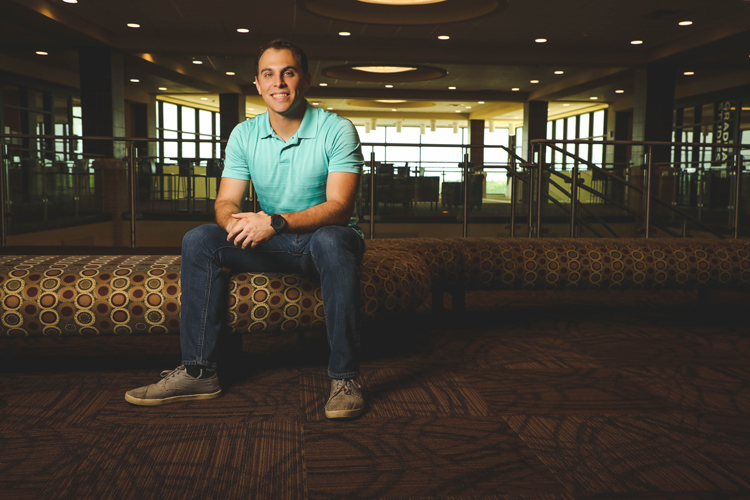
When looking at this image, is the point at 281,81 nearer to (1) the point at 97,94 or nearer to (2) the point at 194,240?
(2) the point at 194,240

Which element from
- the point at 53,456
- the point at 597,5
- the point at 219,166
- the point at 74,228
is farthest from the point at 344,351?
the point at 597,5

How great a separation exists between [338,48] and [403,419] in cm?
1001

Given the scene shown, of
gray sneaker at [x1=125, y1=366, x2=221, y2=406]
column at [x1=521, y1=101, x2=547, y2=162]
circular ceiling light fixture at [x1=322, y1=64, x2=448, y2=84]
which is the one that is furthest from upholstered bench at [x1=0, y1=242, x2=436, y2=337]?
column at [x1=521, y1=101, x2=547, y2=162]

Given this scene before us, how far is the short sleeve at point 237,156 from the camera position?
219cm

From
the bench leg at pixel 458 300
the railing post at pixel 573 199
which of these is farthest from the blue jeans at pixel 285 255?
the railing post at pixel 573 199

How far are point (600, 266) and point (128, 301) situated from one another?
224 cm

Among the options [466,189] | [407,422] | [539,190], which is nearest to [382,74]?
[466,189]

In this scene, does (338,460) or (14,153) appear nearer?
(338,460)

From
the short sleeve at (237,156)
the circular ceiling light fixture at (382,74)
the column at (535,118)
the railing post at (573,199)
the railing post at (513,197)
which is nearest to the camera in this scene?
the short sleeve at (237,156)

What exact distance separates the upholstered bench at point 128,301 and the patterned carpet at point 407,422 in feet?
0.73

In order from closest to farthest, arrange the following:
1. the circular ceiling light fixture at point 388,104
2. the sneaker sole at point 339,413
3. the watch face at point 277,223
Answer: the sneaker sole at point 339,413
the watch face at point 277,223
the circular ceiling light fixture at point 388,104

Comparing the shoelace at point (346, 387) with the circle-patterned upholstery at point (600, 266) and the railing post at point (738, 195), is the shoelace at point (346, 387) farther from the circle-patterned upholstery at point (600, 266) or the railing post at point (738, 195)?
the railing post at point (738, 195)

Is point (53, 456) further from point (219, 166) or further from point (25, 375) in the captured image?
point (219, 166)

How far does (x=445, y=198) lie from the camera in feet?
20.3
